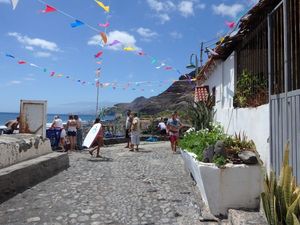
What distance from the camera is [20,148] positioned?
8914 mm

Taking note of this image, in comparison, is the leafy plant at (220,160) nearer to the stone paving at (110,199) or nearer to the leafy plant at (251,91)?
the stone paving at (110,199)

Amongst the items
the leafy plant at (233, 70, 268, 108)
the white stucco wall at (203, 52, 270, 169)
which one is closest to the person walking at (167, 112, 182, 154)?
the white stucco wall at (203, 52, 270, 169)

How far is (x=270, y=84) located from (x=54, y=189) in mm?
4850

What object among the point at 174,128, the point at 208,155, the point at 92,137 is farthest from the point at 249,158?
the point at 174,128

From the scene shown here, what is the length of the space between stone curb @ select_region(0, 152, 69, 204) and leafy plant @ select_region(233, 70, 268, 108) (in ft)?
15.3

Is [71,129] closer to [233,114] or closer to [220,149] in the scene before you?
[233,114]

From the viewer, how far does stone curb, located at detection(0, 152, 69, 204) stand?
7344mm

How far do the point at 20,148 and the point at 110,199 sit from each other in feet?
8.76

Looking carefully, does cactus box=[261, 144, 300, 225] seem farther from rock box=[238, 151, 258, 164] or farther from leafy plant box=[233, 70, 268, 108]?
leafy plant box=[233, 70, 268, 108]

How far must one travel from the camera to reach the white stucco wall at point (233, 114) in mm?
6402

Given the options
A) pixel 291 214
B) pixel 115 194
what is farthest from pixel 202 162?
pixel 291 214

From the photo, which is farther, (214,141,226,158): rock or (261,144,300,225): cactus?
(214,141,226,158): rock

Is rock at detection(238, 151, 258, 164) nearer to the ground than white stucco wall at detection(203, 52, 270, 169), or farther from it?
nearer to the ground

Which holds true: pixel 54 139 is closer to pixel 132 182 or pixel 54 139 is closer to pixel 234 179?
pixel 132 182
